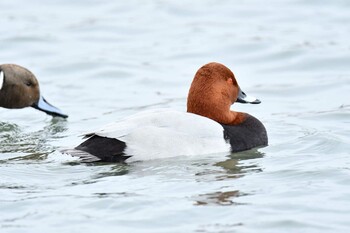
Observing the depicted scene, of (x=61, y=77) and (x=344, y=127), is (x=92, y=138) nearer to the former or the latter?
(x=344, y=127)

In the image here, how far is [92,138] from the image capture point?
7141 mm

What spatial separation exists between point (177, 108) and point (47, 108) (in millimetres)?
1295

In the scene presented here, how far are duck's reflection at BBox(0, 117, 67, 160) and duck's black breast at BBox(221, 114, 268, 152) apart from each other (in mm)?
1424

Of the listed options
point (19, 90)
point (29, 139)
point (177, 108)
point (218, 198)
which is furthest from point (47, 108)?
point (218, 198)

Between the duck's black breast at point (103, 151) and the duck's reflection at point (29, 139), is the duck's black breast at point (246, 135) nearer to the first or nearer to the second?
the duck's black breast at point (103, 151)

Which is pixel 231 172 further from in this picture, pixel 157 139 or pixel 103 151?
pixel 103 151

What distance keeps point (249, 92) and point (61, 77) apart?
2301 millimetres

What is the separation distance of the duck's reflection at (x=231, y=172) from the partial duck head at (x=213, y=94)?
0.37m

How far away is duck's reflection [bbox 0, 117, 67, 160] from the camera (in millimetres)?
7668

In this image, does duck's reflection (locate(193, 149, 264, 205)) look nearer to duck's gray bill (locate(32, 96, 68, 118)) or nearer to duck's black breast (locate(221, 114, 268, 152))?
duck's black breast (locate(221, 114, 268, 152))

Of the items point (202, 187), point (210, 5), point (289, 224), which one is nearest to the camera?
point (289, 224)

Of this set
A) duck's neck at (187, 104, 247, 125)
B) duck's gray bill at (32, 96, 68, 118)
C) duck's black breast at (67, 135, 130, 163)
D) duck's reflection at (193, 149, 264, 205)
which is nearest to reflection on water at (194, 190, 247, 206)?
duck's reflection at (193, 149, 264, 205)

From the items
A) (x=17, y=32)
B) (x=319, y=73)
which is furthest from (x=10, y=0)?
(x=319, y=73)

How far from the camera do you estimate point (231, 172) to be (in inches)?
268
